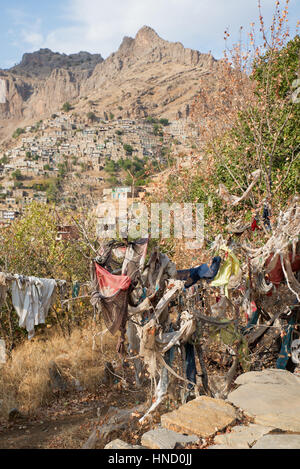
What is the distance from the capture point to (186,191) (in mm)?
10391

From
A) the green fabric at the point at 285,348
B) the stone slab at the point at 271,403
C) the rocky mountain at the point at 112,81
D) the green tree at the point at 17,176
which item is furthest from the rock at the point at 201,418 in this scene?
the rocky mountain at the point at 112,81

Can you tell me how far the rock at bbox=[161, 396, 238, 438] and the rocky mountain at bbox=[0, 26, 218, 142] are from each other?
10636cm

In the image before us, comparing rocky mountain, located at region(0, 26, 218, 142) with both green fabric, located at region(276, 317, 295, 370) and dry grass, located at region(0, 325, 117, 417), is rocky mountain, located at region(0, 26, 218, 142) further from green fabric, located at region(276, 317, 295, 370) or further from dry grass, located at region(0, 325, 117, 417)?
green fabric, located at region(276, 317, 295, 370)

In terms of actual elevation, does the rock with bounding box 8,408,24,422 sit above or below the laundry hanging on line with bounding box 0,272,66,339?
below

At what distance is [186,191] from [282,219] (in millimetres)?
5564

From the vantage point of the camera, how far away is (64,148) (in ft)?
343

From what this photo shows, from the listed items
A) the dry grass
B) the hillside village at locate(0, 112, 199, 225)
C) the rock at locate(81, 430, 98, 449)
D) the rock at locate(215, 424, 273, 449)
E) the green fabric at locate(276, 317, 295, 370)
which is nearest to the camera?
the rock at locate(215, 424, 273, 449)

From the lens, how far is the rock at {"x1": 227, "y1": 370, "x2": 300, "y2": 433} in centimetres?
448

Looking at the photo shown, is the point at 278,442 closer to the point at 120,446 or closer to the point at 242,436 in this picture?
the point at 242,436

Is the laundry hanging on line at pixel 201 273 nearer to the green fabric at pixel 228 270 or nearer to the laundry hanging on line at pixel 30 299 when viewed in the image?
the green fabric at pixel 228 270

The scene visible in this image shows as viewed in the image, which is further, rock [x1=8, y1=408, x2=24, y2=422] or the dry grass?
the dry grass

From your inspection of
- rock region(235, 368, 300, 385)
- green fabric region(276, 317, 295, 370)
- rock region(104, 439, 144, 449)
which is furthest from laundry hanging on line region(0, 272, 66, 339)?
green fabric region(276, 317, 295, 370)

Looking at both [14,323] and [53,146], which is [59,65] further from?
[14,323]
